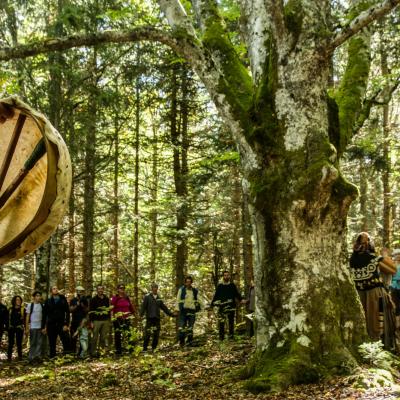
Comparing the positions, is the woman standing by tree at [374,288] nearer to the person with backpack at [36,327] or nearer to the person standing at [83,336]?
the person standing at [83,336]

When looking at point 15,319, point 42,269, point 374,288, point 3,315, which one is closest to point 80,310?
point 42,269

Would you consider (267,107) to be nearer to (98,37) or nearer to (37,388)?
(98,37)

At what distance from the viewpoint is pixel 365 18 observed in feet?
19.5

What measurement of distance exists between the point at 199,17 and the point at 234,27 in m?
8.38

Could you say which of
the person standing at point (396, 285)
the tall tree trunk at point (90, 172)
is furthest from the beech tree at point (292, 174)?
the tall tree trunk at point (90, 172)

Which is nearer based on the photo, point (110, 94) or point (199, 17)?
point (199, 17)

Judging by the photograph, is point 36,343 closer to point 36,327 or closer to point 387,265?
point 36,327

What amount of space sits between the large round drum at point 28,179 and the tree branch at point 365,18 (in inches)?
196

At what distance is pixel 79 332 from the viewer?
13484 millimetres

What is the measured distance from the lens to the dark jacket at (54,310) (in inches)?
522

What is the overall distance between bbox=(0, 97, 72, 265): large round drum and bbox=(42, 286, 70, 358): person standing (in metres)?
11.4

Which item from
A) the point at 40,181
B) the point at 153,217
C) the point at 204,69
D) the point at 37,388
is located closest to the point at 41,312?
the point at 37,388

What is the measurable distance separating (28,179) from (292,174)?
4467 millimetres

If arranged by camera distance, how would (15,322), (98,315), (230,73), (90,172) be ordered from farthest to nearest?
(90,172), (15,322), (98,315), (230,73)
